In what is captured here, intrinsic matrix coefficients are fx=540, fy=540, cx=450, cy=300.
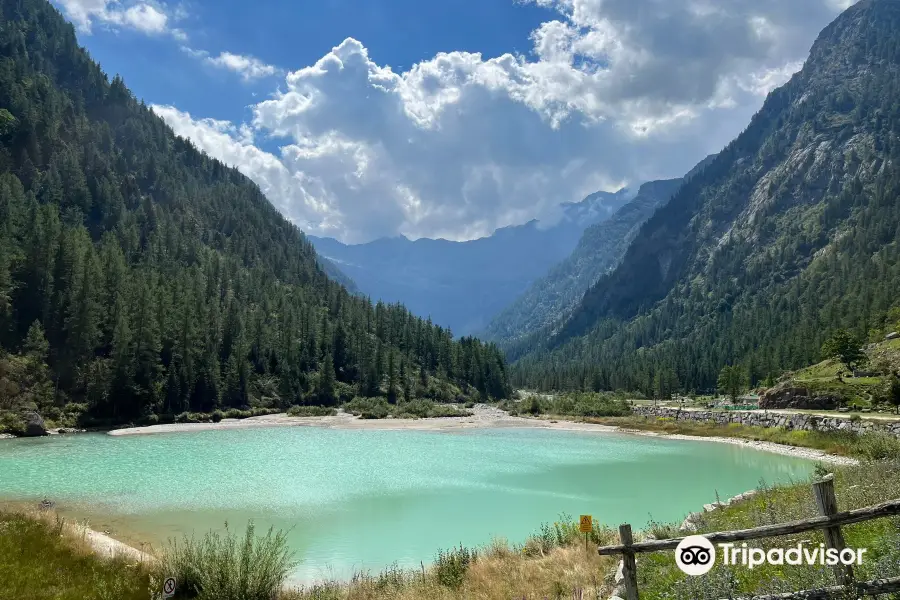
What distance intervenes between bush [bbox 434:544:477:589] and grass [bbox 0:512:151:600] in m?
6.15

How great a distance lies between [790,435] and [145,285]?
3299 inches

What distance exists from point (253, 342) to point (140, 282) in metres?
23.9

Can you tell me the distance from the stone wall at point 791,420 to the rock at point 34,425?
6888cm

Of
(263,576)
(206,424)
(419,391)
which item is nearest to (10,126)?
(206,424)

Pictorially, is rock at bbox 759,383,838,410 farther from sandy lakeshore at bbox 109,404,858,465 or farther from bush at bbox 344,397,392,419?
bush at bbox 344,397,392,419

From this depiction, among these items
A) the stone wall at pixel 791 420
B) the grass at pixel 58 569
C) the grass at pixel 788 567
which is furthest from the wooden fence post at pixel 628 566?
the stone wall at pixel 791 420

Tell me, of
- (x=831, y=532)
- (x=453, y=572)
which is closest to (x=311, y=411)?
(x=453, y=572)

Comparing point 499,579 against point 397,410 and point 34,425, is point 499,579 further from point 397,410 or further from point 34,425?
point 397,410

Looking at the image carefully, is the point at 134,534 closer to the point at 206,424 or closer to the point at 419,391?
the point at 206,424

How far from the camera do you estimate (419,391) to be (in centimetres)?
11656

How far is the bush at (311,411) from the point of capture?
295 ft

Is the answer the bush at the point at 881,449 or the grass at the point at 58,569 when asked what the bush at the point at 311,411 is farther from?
the bush at the point at 881,449

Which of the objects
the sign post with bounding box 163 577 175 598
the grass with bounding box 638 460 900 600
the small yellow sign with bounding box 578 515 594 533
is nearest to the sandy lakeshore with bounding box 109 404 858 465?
the grass with bounding box 638 460 900 600

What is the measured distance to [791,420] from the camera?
169ft
